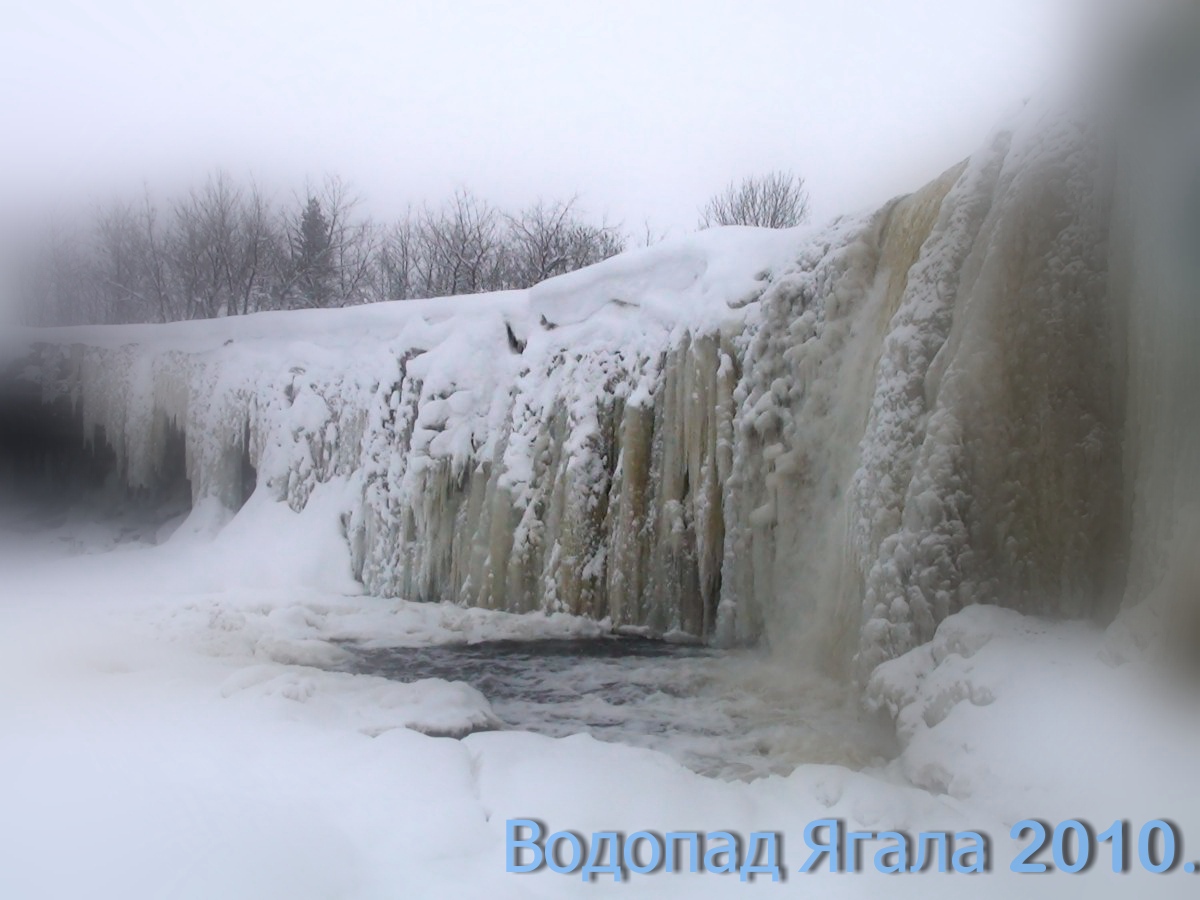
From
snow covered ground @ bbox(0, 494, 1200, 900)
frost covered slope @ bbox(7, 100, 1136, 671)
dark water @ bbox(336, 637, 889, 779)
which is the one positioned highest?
frost covered slope @ bbox(7, 100, 1136, 671)

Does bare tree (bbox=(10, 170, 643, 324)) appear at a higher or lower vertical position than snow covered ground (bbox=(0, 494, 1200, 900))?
higher

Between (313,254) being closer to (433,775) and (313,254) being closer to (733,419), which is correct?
(733,419)

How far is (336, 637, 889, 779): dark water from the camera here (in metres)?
3.79

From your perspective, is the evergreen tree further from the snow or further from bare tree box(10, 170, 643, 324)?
the snow

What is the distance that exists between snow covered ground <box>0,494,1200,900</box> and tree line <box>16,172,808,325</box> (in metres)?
1.68

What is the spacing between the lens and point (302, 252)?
19172 mm

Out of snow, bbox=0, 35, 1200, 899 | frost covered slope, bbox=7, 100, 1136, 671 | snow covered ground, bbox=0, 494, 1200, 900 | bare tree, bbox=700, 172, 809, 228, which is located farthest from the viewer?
bare tree, bbox=700, 172, 809, 228

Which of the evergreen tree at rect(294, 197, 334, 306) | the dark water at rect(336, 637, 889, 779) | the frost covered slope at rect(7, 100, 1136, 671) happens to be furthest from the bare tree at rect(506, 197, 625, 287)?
the dark water at rect(336, 637, 889, 779)

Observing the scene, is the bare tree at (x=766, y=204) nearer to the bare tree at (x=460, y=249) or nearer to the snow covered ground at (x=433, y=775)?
the bare tree at (x=460, y=249)

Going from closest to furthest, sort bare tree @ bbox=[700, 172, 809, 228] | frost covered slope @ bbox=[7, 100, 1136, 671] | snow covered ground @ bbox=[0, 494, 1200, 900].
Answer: snow covered ground @ bbox=[0, 494, 1200, 900]
frost covered slope @ bbox=[7, 100, 1136, 671]
bare tree @ bbox=[700, 172, 809, 228]

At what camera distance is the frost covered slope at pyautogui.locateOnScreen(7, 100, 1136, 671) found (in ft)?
12.2

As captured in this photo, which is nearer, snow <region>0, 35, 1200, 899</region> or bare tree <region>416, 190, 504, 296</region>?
snow <region>0, 35, 1200, 899</region>

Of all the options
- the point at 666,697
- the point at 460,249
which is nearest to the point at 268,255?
the point at 460,249

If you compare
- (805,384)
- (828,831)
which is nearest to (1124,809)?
(828,831)
